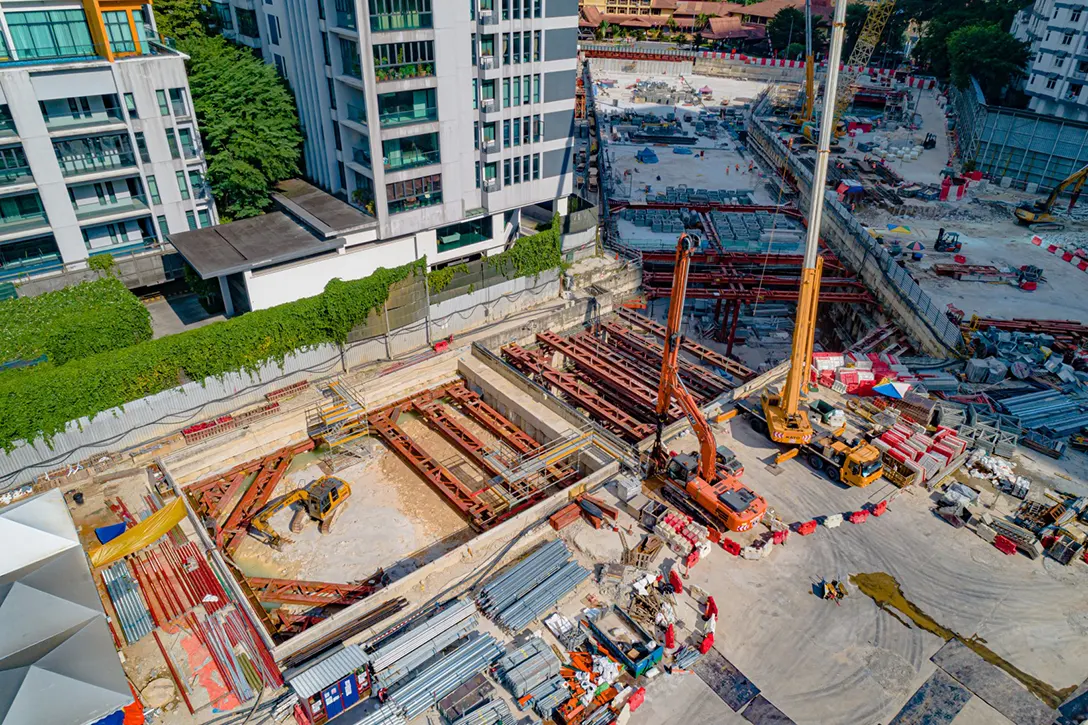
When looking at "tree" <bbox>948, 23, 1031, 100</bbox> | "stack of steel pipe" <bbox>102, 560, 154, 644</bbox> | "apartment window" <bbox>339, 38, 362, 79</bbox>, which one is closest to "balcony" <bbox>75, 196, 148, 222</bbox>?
"apartment window" <bbox>339, 38, 362, 79</bbox>

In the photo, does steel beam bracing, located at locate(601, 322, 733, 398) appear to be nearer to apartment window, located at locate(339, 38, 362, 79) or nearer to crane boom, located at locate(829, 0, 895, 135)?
apartment window, located at locate(339, 38, 362, 79)

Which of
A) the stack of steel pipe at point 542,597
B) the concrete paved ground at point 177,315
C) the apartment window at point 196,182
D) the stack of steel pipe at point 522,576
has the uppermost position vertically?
the apartment window at point 196,182

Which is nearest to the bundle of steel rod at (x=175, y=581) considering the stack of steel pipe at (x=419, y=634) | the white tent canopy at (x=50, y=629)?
the white tent canopy at (x=50, y=629)

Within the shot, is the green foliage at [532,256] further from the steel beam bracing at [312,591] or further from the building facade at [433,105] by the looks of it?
the steel beam bracing at [312,591]

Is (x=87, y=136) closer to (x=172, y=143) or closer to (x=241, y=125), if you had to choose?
(x=172, y=143)

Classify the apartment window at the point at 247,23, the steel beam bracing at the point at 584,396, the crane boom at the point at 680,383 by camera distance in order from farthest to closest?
the apartment window at the point at 247,23 → the steel beam bracing at the point at 584,396 → the crane boom at the point at 680,383

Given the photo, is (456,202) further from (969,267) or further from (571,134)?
(969,267)
